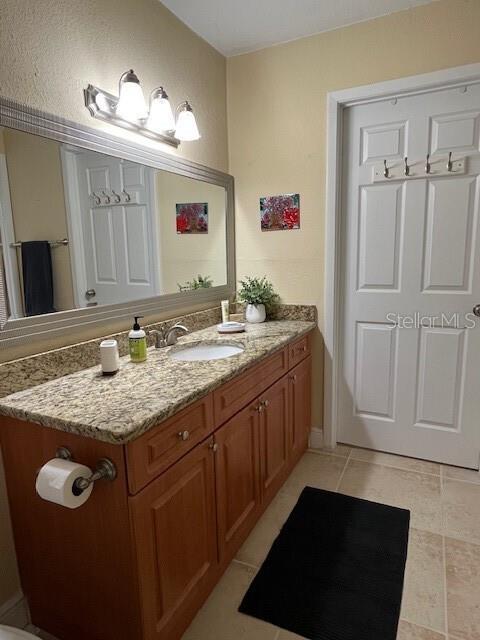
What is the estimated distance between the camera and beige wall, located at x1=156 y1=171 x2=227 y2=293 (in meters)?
1.97

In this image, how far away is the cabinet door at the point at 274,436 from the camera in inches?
70.8

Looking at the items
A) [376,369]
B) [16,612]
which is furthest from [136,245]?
[376,369]

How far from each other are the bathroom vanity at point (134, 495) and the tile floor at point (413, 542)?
116mm

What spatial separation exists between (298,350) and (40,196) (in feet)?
4.83

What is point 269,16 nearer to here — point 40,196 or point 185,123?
point 185,123

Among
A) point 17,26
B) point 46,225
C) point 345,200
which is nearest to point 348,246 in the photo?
point 345,200

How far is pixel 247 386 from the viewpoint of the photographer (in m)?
1.61

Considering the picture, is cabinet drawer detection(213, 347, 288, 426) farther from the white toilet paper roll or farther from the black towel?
the black towel

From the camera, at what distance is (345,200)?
90.4 inches

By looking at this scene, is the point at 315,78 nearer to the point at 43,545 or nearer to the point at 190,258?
the point at 190,258

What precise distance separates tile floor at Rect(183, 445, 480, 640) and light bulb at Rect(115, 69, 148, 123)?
1954 mm

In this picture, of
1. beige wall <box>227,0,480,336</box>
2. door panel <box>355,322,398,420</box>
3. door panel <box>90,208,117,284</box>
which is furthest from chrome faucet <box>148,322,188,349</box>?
door panel <box>355,322,398,420</box>

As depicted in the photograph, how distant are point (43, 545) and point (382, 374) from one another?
6.43 ft

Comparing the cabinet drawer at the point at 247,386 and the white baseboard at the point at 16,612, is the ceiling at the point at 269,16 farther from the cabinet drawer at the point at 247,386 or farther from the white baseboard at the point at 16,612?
the white baseboard at the point at 16,612
